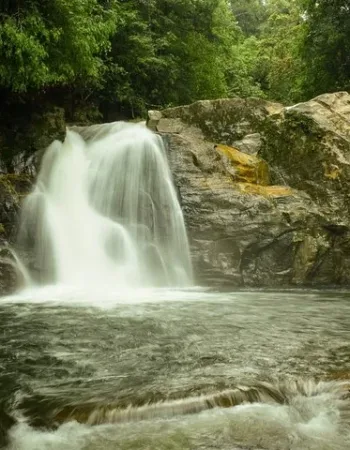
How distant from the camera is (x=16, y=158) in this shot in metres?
12.6

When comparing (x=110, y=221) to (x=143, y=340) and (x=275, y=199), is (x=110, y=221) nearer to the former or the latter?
(x=275, y=199)

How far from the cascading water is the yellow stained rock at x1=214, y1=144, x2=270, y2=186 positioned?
1551mm

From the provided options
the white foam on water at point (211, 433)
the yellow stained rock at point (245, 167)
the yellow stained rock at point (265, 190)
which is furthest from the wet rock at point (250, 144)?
the white foam on water at point (211, 433)

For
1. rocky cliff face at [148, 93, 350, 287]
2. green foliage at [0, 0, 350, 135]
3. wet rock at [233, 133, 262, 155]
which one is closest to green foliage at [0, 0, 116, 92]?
green foliage at [0, 0, 350, 135]

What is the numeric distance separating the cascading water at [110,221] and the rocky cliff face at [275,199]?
479 millimetres

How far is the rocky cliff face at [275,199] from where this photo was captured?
10.1 m

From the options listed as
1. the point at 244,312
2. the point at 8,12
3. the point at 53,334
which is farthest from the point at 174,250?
the point at 8,12

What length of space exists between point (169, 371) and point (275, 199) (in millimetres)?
6915

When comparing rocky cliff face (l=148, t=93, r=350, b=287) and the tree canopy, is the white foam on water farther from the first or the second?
the tree canopy

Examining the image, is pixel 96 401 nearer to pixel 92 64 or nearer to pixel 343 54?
pixel 92 64

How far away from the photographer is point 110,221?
10.7 metres

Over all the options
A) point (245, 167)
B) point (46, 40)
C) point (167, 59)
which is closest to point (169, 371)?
point (245, 167)

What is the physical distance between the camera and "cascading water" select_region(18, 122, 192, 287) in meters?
9.88

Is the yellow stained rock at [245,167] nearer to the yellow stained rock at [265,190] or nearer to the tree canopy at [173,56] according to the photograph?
the yellow stained rock at [265,190]
